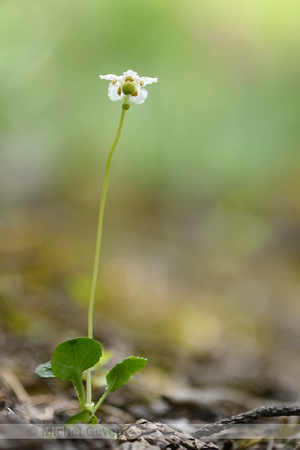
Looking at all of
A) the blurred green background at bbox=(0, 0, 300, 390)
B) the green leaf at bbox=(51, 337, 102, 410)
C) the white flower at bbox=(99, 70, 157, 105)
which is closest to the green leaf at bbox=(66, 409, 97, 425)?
the green leaf at bbox=(51, 337, 102, 410)

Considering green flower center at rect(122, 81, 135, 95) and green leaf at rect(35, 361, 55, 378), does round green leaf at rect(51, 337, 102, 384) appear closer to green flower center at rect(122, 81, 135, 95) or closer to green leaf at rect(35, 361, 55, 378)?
green leaf at rect(35, 361, 55, 378)

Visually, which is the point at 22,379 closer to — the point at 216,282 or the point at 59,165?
the point at 216,282

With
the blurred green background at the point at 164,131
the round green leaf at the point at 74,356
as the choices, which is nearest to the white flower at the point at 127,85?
the round green leaf at the point at 74,356

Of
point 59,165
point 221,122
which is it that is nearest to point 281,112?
point 221,122

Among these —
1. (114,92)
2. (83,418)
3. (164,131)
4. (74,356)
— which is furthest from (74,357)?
(164,131)

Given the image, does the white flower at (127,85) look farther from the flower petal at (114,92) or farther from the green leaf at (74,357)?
the green leaf at (74,357)

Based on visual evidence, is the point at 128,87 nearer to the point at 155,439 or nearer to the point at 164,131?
the point at 155,439
